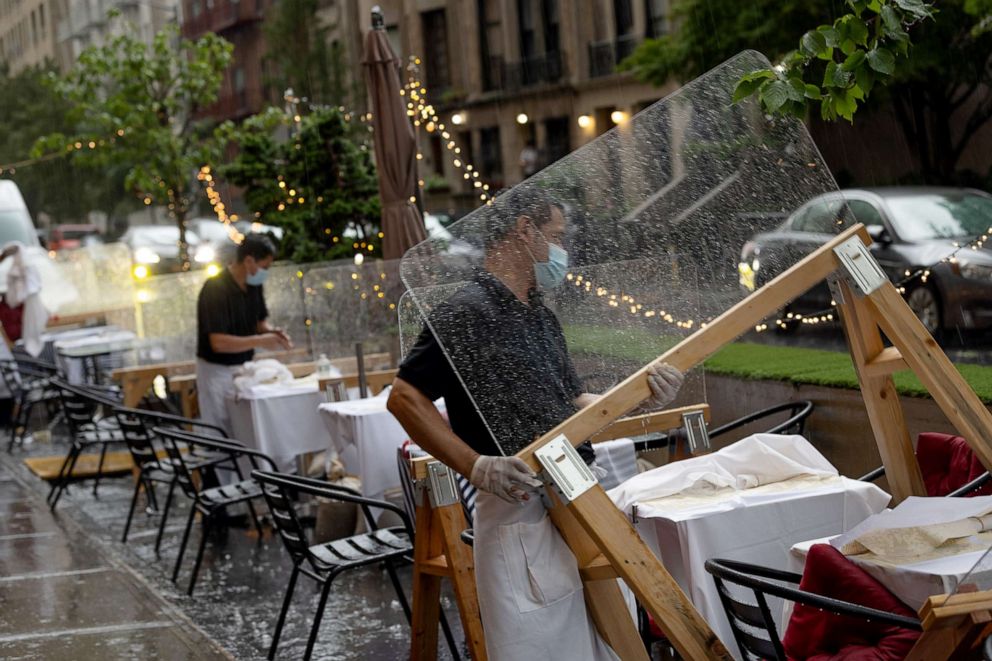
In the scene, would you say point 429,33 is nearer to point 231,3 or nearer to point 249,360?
point 231,3

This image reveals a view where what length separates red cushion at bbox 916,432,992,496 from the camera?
4898 millimetres

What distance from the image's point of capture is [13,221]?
21000mm

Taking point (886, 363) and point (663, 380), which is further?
point (886, 363)

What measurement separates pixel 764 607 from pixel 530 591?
75 cm

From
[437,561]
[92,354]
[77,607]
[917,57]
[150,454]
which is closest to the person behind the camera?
[437,561]

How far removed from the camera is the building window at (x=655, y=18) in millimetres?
29819

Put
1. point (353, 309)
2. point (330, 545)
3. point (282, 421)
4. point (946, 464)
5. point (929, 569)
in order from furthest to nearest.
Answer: point (353, 309) < point (282, 421) < point (330, 545) < point (946, 464) < point (929, 569)

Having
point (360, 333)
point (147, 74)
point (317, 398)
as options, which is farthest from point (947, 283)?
point (147, 74)

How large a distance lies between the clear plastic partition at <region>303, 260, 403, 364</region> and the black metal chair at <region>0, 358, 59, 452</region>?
3.28 m

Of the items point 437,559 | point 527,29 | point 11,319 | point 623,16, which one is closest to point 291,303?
point 11,319

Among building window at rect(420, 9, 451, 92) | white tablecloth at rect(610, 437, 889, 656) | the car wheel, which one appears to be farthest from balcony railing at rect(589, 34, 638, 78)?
white tablecloth at rect(610, 437, 889, 656)

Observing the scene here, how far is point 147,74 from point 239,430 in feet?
44.6

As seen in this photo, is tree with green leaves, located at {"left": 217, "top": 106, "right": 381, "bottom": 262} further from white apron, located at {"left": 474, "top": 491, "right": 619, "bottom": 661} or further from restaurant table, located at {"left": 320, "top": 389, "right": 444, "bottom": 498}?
white apron, located at {"left": 474, "top": 491, "right": 619, "bottom": 661}

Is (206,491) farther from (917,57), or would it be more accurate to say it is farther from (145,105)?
(145,105)
